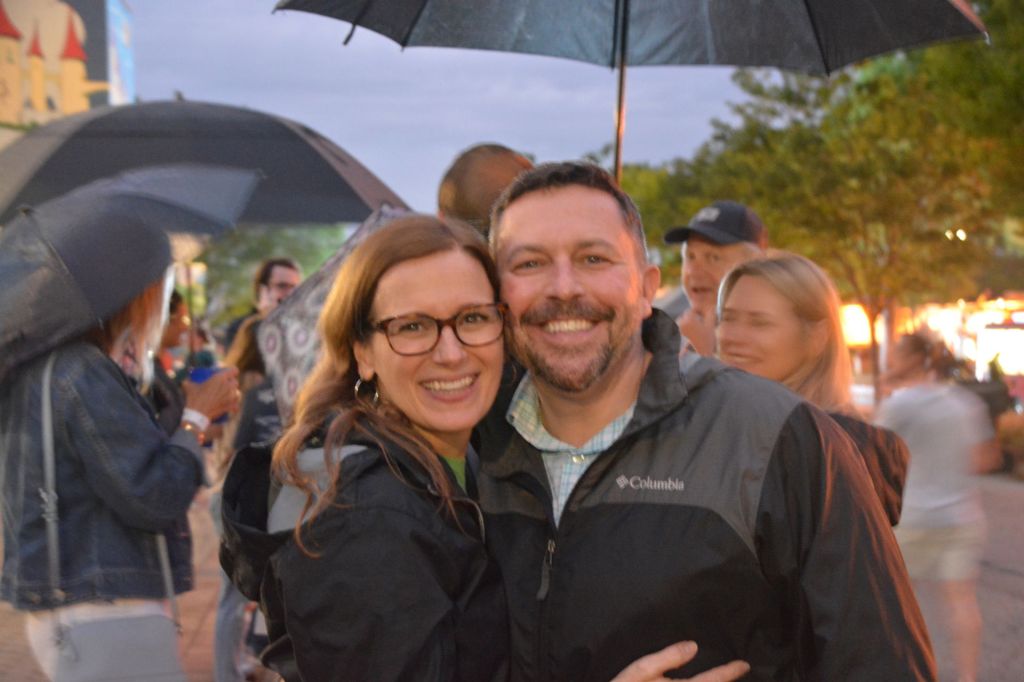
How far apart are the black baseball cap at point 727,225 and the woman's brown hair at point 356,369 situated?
10.7 ft

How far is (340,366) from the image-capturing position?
8.47ft

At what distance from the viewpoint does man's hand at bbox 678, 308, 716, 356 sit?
18.1 feet

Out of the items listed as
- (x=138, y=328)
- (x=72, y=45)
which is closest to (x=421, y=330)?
(x=138, y=328)

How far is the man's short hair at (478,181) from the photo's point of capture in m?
3.70

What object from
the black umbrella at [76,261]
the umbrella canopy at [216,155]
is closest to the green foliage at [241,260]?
the umbrella canopy at [216,155]

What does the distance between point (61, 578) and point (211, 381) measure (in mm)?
1162

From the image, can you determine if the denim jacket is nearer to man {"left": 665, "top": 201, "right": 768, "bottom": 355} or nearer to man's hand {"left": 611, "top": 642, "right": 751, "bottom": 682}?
man's hand {"left": 611, "top": 642, "right": 751, "bottom": 682}

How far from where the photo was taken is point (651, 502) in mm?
2293

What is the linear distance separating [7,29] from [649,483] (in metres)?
48.0

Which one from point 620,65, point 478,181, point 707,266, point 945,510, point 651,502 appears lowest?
point 945,510

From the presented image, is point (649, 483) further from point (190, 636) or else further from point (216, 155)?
point (190, 636)

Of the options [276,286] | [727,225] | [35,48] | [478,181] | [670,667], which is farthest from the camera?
[35,48]

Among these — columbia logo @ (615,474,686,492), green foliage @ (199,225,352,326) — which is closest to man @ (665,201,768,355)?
columbia logo @ (615,474,686,492)

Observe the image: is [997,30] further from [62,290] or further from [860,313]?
[860,313]
